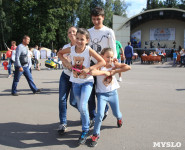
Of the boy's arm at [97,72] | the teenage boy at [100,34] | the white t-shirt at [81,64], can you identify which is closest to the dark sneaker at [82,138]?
the white t-shirt at [81,64]

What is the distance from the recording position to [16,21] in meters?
38.9

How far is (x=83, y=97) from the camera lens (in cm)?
291

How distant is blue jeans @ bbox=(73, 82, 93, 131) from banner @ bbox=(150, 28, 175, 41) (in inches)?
1329

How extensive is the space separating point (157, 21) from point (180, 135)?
1321 inches

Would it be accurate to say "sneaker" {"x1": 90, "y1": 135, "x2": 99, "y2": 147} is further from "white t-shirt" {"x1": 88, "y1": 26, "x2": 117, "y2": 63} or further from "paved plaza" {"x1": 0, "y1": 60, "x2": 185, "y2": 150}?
"white t-shirt" {"x1": 88, "y1": 26, "x2": 117, "y2": 63}

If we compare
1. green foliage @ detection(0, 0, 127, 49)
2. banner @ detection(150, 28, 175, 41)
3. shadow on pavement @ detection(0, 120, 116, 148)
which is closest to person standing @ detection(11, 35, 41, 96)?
shadow on pavement @ detection(0, 120, 116, 148)

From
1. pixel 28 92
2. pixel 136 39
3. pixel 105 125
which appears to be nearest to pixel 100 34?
pixel 105 125

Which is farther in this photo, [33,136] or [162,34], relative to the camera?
[162,34]

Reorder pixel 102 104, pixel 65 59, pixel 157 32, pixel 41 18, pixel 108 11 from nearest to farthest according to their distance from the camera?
pixel 102 104 < pixel 65 59 < pixel 157 32 < pixel 41 18 < pixel 108 11

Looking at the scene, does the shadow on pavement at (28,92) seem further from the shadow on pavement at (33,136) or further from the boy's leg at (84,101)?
the boy's leg at (84,101)

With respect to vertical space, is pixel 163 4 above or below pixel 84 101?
above

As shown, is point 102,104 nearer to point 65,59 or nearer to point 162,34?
point 65,59

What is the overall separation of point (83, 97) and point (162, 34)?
3401 centimetres

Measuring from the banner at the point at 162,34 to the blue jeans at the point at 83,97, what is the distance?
111ft
